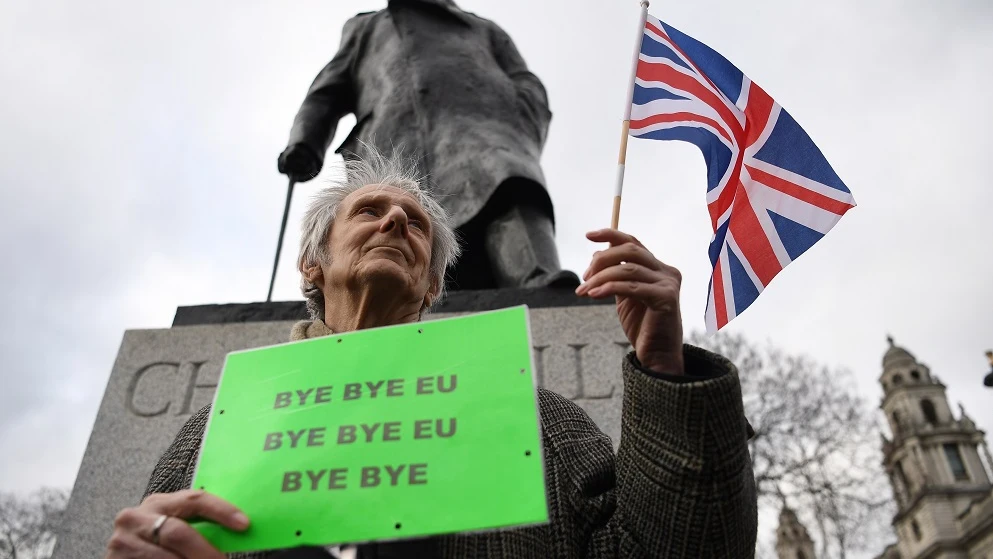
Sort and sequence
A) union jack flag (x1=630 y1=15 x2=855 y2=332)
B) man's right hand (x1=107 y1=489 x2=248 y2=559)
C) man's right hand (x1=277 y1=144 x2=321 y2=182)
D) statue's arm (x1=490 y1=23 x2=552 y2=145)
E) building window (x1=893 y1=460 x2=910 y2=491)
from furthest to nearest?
building window (x1=893 y1=460 x2=910 y2=491), statue's arm (x1=490 y1=23 x2=552 y2=145), man's right hand (x1=277 y1=144 x2=321 y2=182), union jack flag (x1=630 y1=15 x2=855 y2=332), man's right hand (x1=107 y1=489 x2=248 y2=559)

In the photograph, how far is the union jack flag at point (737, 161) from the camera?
2254 millimetres

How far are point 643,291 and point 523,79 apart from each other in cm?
422

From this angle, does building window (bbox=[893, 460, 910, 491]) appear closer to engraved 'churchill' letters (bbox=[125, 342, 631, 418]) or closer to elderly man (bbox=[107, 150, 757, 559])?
engraved 'churchill' letters (bbox=[125, 342, 631, 418])

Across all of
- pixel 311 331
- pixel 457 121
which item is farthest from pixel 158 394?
pixel 457 121

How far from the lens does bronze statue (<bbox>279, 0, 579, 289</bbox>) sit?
13.8ft

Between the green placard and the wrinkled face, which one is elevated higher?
A: the wrinkled face

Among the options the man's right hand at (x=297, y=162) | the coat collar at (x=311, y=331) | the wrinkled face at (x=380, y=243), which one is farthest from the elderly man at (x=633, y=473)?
the man's right hand at (x=297, y=162)

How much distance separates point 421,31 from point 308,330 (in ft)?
12.6

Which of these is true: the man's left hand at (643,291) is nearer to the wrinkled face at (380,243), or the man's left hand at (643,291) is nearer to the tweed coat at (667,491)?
the tweed coat at (667,491)

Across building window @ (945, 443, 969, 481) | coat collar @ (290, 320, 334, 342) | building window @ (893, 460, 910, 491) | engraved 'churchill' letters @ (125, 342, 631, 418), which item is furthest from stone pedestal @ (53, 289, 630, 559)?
building window @ (893, 460, 910, 491)

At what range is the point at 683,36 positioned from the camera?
8.78ft

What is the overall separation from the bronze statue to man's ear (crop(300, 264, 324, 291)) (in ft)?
5.76

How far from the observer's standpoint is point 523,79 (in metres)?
5.29

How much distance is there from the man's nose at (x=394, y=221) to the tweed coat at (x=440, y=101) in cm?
243
